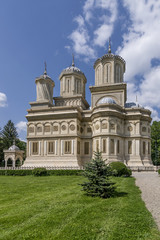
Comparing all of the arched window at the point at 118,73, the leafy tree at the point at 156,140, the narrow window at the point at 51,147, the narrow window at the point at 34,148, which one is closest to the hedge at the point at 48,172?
the narrow window at the point at 34,148

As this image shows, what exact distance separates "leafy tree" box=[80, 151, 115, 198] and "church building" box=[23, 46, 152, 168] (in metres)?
18.8

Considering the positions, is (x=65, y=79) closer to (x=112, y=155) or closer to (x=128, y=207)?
(x=112, y=155)

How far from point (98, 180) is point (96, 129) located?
20821 mm

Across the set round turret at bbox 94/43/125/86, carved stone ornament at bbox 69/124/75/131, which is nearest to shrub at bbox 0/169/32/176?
carved stone ornament at bbox 69/124/75/131

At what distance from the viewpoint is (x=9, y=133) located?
55.2 meters

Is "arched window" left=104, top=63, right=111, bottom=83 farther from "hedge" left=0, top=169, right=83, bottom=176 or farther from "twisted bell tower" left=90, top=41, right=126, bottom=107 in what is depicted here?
"hedge" left=0, top=169, right=83, bottom=176

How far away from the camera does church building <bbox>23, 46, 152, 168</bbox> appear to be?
97.8 feet

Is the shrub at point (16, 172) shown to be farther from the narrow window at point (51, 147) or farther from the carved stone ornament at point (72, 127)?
the carved stone ornament at point (72, 127)

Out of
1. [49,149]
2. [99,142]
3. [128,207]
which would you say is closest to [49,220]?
[128,207]

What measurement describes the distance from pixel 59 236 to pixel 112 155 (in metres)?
24.6

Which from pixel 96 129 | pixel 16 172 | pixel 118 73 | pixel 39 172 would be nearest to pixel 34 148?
pixel 16 172

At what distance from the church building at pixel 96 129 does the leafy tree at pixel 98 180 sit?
1876 cm

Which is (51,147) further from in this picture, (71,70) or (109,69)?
(109,69)

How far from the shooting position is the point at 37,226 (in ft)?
18.8
